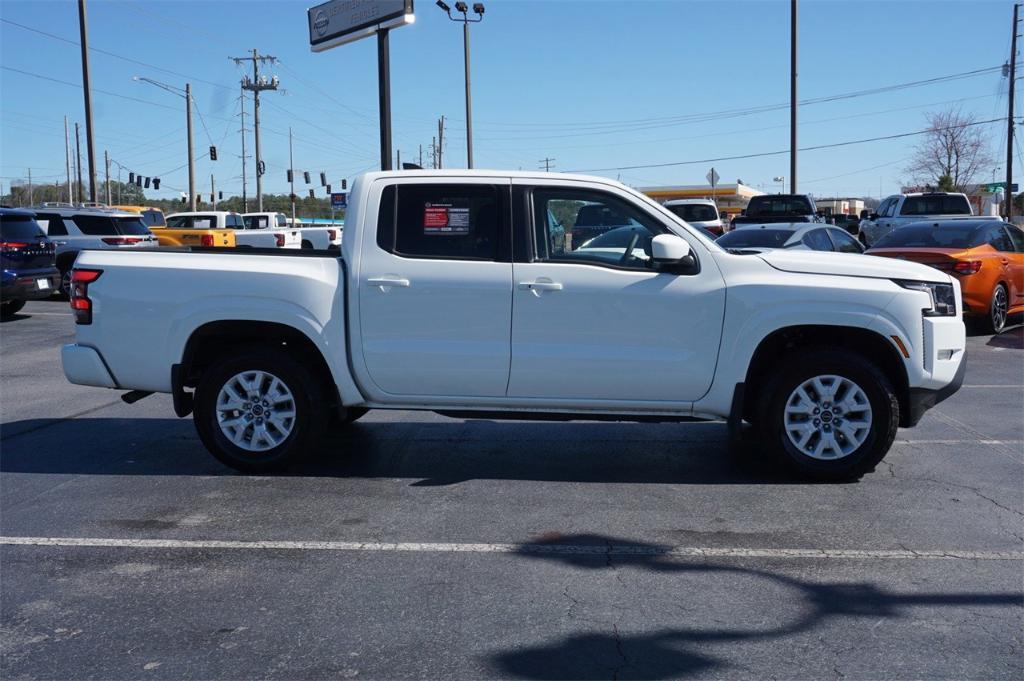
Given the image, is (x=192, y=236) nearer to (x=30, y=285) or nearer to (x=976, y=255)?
(x=30, y=285)

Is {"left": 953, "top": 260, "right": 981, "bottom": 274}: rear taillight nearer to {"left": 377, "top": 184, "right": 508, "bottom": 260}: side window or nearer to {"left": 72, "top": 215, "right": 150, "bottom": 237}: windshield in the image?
{"left": 377, "top": 184, "right": 508, "bottom": 260}: side window

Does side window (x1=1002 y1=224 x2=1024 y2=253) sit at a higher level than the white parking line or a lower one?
higher

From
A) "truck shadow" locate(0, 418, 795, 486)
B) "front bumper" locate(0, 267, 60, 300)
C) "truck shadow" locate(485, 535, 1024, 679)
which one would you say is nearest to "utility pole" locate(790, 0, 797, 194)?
"front bumper" locate(0, 267, 60, 300)

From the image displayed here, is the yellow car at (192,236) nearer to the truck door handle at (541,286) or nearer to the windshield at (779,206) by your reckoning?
the windshield at (779,206)

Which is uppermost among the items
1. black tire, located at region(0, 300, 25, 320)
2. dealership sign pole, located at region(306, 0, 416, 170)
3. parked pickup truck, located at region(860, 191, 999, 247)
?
dealership sign pole, located at region(306, 0, 416, 170)

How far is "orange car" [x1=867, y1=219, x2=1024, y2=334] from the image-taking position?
13172 millimetres

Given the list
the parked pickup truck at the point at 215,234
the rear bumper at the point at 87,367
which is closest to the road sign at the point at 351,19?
the parked pickup truck at the point at 215,234

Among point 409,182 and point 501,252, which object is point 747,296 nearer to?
point 501,252

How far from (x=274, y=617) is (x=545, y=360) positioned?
8.68ft

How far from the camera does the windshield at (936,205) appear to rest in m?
23.2

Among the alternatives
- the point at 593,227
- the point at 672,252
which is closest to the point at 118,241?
the point at 593,227

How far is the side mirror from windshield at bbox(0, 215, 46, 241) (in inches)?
522

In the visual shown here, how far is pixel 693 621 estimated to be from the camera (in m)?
4.25

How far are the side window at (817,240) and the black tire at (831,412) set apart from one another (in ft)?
26.3
